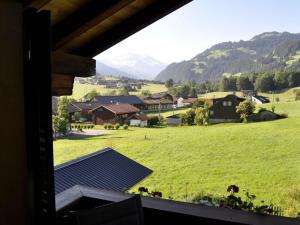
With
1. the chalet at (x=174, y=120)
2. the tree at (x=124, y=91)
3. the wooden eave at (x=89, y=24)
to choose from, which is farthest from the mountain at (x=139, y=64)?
the wooden eave at (x=89, y=24)

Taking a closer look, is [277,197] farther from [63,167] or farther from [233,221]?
[233,221]

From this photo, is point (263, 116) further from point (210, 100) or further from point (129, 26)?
point (129, 26)

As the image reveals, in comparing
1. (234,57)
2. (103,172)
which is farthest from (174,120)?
(234,57)

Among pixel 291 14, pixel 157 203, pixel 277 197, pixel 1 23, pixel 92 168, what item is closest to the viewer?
pixel 1 23

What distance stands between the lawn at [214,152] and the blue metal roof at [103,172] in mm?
3567

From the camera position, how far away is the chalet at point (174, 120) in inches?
483

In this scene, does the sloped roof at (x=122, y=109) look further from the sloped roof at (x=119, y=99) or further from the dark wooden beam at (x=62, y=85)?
the dark wooden beam at (x=62, y=85)

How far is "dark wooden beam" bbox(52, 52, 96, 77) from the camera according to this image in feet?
4.86

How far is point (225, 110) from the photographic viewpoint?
468 inches

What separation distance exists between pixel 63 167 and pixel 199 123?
361 inches

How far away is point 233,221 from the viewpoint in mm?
1285

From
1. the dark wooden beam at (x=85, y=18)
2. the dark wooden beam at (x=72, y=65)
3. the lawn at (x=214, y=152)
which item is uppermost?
the dark wooden beam at (x=85, y=18)

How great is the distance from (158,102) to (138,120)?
5.09 ft

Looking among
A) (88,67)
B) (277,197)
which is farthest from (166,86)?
(88,67)
